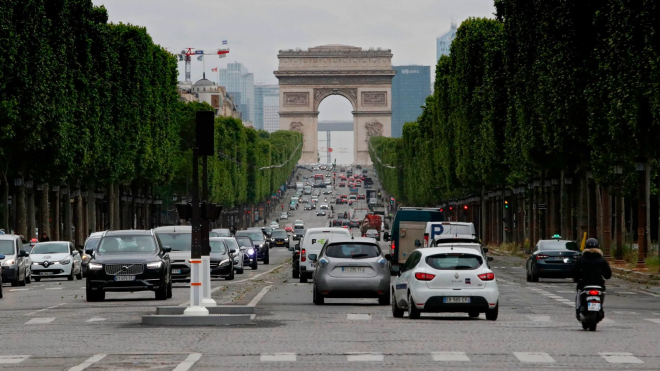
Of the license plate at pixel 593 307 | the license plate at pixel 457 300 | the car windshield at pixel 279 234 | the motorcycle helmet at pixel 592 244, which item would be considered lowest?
the car windshield at pixel 279 234

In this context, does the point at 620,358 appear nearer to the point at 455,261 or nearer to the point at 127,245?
the point at 455,261

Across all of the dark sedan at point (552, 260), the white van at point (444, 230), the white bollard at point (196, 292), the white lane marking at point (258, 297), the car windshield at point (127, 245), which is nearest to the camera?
the white bollard at point (196, 292)

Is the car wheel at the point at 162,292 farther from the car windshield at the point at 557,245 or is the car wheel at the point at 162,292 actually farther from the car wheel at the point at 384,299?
the car windshield at the point at 557,245

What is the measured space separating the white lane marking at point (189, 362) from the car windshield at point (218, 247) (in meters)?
29.7

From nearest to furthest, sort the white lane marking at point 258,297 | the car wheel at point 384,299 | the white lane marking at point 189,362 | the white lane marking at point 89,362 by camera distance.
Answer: the white lane marking at point 189,362 → the white lane marking at point 89,362 → the white lane marking at point 258,297 → the car wheel at point 384,299

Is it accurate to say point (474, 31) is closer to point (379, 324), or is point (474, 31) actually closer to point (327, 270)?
point (327, 270)

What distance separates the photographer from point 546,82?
195 ft

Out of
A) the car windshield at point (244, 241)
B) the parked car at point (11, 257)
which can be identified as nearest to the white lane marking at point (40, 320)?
the parked car at point (11, 257)

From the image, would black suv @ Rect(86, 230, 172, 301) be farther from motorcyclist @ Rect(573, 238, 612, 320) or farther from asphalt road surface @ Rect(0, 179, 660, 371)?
motorcyclist @ Rect(573, 238, 612, 320)

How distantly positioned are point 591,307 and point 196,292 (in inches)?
265

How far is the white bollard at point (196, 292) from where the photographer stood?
82.1ft

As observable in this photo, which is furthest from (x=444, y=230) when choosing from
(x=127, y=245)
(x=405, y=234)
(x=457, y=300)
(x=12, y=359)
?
(x=12, y=359)

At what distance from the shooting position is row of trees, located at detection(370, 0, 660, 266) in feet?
148

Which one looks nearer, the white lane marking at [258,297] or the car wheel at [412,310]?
the car wheel at [412,310]
